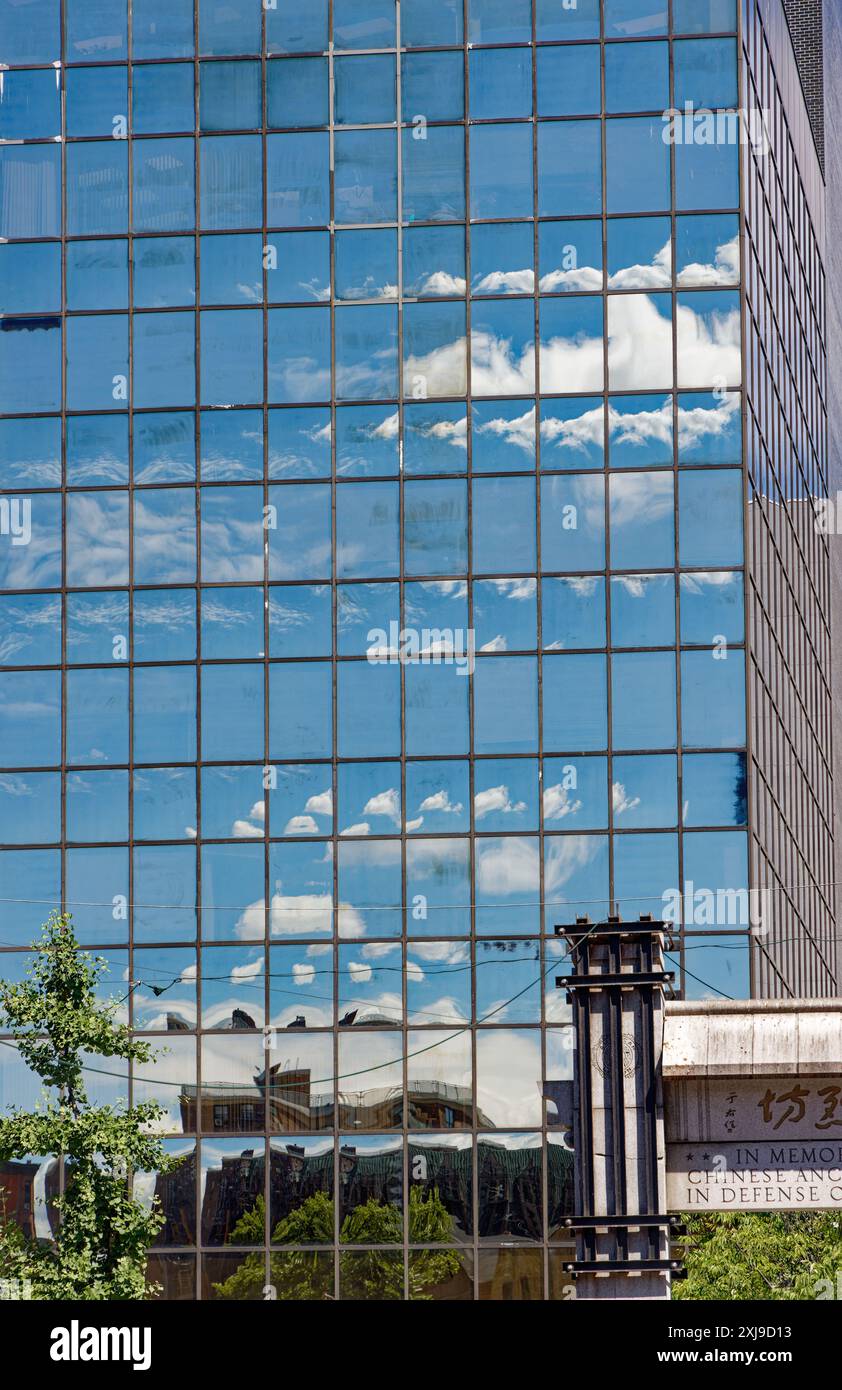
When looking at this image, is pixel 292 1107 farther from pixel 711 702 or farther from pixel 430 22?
pixel 430 22

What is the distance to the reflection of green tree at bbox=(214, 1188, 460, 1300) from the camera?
5097 centimetres

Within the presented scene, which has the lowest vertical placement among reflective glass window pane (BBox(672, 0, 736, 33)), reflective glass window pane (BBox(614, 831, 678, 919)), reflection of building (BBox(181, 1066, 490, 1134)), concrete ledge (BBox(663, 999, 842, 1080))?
concrete ledge (BBox(663, 999, 842, 1080))

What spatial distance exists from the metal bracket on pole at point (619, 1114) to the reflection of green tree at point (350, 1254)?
21464mm

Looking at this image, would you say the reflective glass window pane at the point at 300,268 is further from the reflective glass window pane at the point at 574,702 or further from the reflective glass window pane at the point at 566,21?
the reflective glass window pane at the point at 574,702

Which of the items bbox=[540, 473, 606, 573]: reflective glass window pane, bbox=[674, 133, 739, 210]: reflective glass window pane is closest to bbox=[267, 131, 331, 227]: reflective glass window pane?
bbox=[674, 133, 739, 210]: reflective glass window pane

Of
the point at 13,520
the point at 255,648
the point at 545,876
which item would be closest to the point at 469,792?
the point at 545,876

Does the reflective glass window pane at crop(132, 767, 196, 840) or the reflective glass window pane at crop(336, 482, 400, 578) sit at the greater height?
the reflective glass window pane at crop(336, 482, 400, 578)

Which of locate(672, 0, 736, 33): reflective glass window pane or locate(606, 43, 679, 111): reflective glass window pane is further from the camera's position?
locate(672, 0, 736, 33): reflective glass window pane

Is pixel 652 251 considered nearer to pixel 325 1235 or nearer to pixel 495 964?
pixel 495 964

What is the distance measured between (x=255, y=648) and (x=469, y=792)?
678 centimetres

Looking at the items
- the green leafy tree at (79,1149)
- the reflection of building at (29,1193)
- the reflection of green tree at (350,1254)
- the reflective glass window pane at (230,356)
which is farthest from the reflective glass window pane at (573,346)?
the reflection of building at (29,1193)

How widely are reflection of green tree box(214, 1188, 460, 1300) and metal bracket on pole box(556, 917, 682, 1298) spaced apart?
2146cm

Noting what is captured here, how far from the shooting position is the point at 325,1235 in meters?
51.5

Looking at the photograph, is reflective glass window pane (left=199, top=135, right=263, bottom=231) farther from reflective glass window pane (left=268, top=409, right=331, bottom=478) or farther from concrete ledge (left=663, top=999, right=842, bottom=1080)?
concrete ledge (left=663, top=999, right=842, bottom=1080)
